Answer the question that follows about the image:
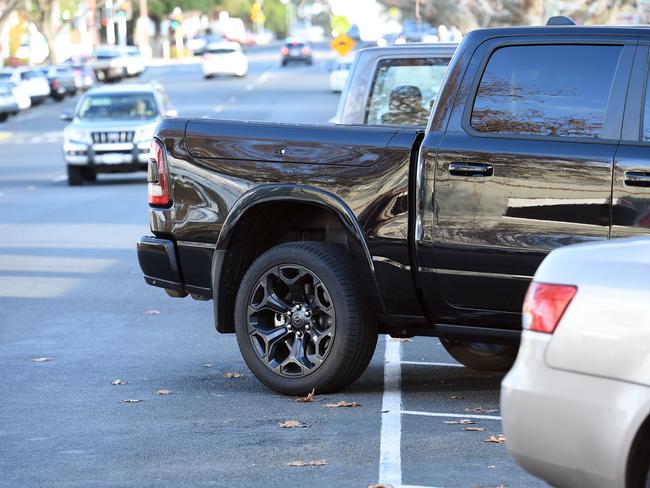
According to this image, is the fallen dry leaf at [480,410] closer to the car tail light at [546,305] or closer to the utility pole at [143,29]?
the car tail light at [546,305]

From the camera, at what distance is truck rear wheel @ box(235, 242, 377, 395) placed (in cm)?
800

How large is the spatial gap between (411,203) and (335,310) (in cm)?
73

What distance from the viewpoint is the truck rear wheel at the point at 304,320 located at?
8000mm

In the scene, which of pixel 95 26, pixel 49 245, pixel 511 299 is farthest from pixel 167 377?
pixel 95 26

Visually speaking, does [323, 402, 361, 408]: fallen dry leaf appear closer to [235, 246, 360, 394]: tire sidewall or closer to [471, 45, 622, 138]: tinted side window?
[235, 246, 360, 394]: tire sidewall

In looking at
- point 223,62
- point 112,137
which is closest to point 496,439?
point 112,137

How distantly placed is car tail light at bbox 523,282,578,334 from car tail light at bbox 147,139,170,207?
3.98 m

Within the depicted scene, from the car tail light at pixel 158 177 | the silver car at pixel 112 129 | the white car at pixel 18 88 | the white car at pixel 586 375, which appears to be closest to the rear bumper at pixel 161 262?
the car tail light at pixel 158 177

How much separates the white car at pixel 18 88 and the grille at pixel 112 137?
94.1 ft

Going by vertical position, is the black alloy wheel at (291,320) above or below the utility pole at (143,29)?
above


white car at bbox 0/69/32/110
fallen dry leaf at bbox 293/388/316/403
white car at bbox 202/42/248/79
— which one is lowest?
white car at bbox 202/42/248/79

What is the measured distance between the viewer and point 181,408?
7992 millimetres

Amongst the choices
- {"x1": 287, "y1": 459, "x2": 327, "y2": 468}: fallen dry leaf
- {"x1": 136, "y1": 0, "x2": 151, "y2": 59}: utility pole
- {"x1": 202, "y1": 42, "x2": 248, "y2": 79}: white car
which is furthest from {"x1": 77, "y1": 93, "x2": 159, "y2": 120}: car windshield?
{"x1": 136, "y1": 0, "x2": 151, "y2": 59}: utility pole

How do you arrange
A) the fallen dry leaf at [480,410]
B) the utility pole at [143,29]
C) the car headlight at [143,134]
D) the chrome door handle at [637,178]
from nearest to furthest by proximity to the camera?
the chrome door handle at [637,178] < the fallen dry leaf at [480,410] < the car headlight at [143,134] < the utility pole at [143,29]
